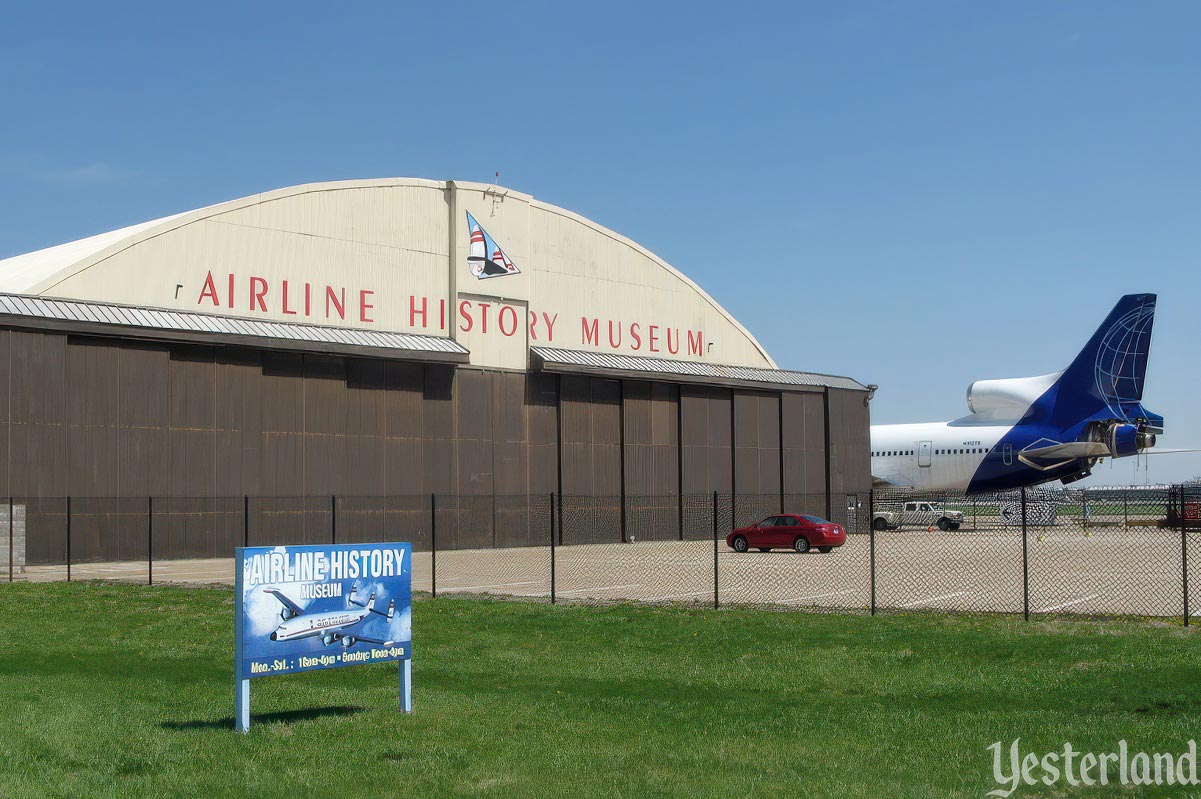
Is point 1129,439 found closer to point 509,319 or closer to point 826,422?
point 826,422

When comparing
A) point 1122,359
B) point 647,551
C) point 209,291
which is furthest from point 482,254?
point 1122,359

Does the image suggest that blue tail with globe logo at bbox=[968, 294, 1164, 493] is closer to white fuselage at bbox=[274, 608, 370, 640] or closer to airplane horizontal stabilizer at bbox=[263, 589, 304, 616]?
white fuselage at bbox=[274, 608, 370, 640]

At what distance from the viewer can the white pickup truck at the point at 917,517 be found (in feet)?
208

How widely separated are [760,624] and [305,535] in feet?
90.5

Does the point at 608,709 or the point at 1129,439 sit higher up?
the point at 1129,439

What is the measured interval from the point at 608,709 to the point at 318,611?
2967 mm

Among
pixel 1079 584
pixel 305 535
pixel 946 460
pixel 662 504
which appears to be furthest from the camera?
pixel 946 460

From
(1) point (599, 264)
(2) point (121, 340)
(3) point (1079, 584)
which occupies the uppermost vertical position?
(1) point (599, 264)

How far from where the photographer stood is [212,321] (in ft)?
135

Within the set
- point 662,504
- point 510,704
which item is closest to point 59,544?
point 662,504

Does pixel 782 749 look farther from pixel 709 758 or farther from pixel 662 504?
pixel 662 504

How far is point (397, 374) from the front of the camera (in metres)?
46.2

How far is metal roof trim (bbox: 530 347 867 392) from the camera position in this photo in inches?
2003

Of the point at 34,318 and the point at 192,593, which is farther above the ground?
the point at 34,318
